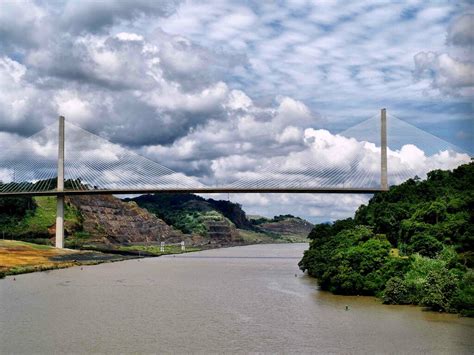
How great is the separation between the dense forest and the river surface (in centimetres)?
127

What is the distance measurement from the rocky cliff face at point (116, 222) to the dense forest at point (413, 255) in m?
61.4

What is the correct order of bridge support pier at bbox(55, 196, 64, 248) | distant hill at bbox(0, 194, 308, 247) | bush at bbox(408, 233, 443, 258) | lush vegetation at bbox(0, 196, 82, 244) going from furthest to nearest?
distant hill at bbox(0, 194, 308, 247) < lush vegetation at bbox(0, 196, 82, 244) < bridge support pier at bbox(55, 196, 64, 248) < bush at bbox(408, 233, 443, 258)

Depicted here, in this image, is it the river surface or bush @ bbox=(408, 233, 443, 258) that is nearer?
the river surface

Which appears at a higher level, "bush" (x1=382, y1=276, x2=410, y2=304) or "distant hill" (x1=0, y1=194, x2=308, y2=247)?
"distant hill" (x1=0, y1=194, x2=308, y2=247)

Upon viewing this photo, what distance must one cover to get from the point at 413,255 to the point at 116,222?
95.2 metres

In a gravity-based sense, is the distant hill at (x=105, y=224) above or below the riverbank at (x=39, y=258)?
above

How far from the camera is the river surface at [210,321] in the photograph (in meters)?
24.4

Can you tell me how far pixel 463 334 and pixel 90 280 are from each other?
31.3 meters

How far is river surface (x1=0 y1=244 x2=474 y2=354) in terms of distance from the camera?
80.0ft

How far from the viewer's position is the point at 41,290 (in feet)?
137

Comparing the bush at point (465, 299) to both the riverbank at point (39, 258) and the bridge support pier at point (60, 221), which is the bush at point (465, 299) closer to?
the riverbank at point (39, 258)

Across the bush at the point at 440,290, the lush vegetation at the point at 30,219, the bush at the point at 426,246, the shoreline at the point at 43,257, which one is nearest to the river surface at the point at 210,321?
the bush at the point at 440,290

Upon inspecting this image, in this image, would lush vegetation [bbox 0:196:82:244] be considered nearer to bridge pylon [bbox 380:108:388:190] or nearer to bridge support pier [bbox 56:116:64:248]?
bridge support pier [bbox 56:116:64:248]

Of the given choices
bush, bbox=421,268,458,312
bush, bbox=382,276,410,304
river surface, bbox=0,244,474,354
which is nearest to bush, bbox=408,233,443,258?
river surface, bbox=0,244,474,354
